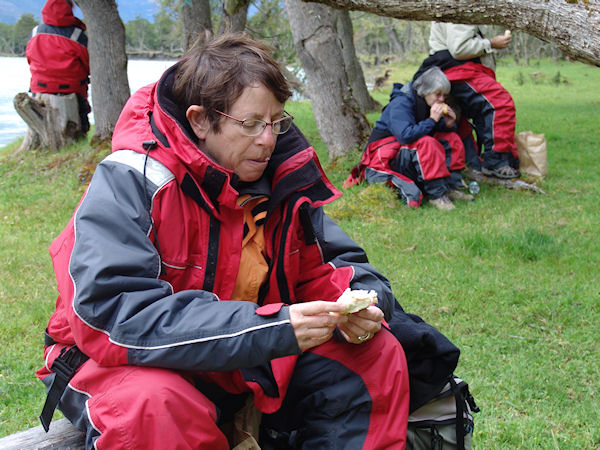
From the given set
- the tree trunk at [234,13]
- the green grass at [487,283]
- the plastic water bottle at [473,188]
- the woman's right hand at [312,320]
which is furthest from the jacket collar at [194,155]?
the tree trunk at [234,13]

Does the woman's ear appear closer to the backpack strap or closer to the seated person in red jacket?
the backpack strap

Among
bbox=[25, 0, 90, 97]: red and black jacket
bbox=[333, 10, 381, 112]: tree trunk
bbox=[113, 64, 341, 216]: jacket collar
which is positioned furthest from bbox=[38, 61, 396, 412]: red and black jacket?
bbox=[333, 10, 381, 112]: tree trunk

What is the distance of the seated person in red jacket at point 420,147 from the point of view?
251 inches

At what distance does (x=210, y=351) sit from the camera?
187 centimetres

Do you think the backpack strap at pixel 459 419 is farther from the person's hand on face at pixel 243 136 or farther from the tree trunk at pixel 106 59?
→ the tree trunk at pixel 106 59

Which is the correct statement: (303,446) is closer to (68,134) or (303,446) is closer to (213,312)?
(213,312)

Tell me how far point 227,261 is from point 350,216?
410 centimetres

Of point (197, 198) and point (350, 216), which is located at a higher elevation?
point (197, 198)

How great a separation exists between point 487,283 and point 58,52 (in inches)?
288

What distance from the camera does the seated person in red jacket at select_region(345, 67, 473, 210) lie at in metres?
6.39

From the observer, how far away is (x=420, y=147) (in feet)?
21.0

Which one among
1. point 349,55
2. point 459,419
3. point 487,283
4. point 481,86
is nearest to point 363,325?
point 459,419

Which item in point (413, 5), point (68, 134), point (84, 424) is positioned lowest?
point (68, 134)

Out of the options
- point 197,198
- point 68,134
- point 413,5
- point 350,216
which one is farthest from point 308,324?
point 68,134
